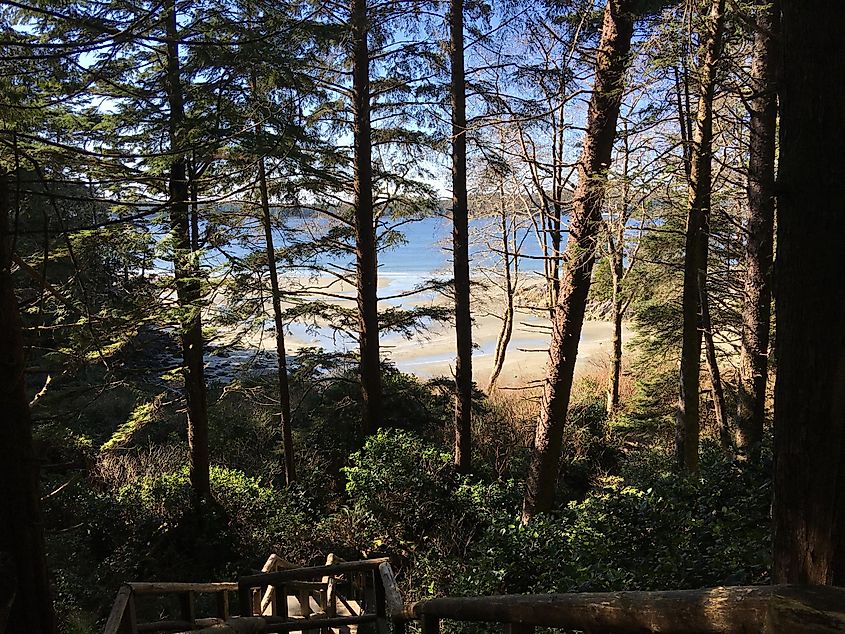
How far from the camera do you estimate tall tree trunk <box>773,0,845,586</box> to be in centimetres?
239

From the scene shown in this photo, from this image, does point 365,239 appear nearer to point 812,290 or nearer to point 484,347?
point 812,290

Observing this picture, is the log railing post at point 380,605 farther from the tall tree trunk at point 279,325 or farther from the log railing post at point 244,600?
the tall tree trunk at point 279,325

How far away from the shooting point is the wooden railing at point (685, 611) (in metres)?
0.90

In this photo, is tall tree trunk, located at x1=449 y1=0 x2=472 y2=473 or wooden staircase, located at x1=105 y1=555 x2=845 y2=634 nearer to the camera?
wooden staircase, located at x1=105 y1=555 x2=845 y2=634

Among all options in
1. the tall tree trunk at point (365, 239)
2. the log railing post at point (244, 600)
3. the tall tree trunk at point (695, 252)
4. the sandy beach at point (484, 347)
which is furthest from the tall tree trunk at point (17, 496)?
the sandy beach at point (484, 347)

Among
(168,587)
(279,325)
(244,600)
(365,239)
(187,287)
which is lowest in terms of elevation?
(244,600)

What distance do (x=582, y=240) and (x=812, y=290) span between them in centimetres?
450

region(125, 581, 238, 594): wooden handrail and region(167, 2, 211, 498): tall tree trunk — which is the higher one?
region(167, 2, 211, 498): tall tree trunk

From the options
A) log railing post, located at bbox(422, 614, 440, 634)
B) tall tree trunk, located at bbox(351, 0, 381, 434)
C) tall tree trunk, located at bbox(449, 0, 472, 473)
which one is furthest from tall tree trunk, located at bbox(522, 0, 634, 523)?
tall tree trunk, located at bbox(351, 0, 381, 434)

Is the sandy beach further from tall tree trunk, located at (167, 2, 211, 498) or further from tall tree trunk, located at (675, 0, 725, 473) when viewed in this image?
tall tree trunk, located at (675, 0, 725, 473)

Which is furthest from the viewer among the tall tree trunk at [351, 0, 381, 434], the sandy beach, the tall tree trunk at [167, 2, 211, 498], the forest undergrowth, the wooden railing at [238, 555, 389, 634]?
the sandy beach

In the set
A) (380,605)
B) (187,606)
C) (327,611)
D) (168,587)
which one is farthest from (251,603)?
(327,611)

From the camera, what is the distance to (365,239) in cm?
1273

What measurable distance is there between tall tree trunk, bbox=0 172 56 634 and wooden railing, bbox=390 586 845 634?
2130 millimetres
